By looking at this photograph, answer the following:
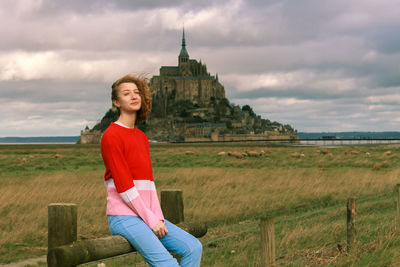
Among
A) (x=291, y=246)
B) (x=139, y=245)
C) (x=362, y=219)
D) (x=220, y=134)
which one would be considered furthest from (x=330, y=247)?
(x=220, y=134)

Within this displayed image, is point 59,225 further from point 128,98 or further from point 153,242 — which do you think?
point 128,98

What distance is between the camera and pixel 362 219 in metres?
10.0

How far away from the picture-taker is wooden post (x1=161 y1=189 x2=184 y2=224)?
3.83 metres

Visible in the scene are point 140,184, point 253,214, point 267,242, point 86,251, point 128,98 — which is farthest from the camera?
point 253,214

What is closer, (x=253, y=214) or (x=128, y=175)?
(x=128, y=175)

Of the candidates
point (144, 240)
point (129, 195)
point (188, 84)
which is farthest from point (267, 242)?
point (188, 84)

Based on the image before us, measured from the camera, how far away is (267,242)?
4.73 m

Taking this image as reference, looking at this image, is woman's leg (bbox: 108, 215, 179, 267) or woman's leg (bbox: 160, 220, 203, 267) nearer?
woman's leg (bbox: 108, 215, 179, 267)

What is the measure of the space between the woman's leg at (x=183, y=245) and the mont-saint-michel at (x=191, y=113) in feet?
505

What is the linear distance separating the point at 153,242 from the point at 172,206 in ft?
2.70

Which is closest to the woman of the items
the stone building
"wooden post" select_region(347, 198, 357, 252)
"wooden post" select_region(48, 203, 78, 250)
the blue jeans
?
the blue jeans

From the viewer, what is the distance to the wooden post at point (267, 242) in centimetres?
468

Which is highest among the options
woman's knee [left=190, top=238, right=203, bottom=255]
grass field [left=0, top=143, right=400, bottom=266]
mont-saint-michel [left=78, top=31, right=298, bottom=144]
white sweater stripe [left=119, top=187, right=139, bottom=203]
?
mont-saint-michel [left=78, top=31, right=298, bottom=144]

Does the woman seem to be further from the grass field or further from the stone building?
the stone building
